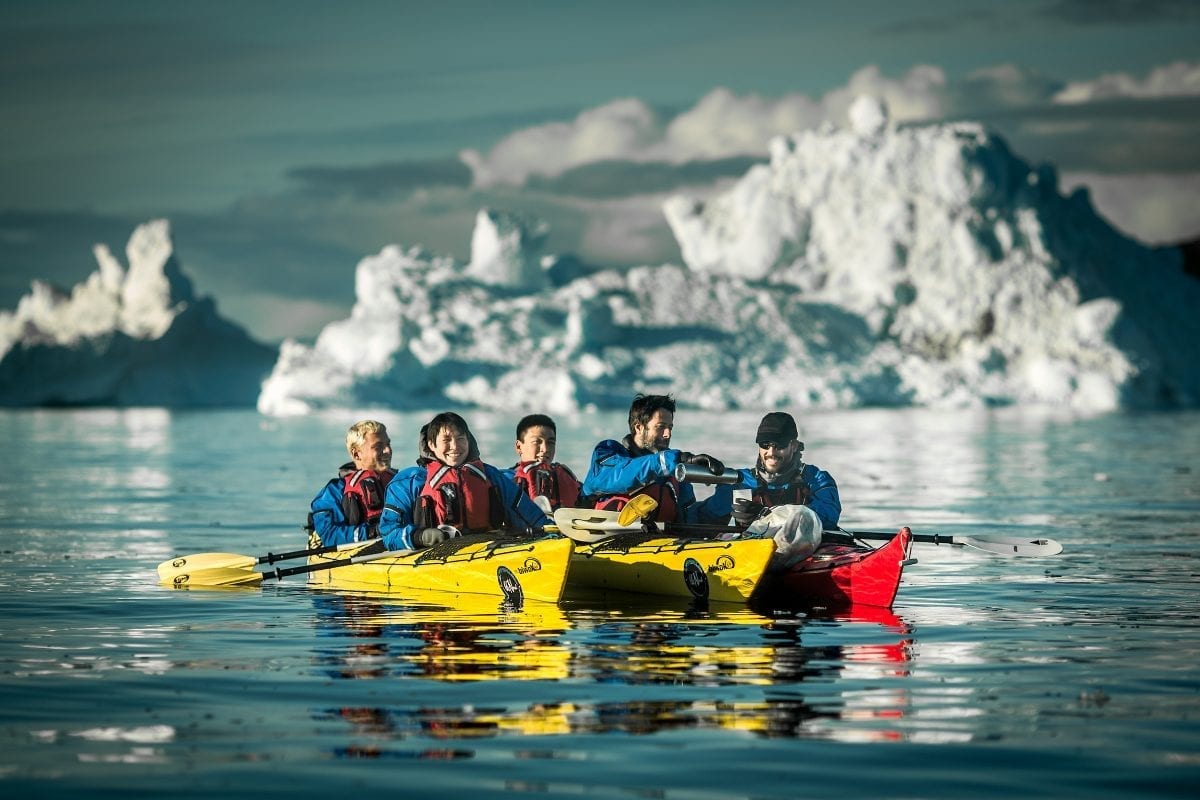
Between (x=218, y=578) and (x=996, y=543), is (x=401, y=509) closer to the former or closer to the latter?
(x=218, y=578)

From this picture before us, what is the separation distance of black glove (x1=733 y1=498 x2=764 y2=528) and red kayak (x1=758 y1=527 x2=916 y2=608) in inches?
19.2

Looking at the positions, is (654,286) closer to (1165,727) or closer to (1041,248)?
(1041,248)

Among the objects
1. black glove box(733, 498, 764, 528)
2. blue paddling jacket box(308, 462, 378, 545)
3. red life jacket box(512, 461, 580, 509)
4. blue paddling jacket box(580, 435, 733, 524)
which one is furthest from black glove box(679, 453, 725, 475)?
blue paddling jacket box(308, 462, 378, 545)

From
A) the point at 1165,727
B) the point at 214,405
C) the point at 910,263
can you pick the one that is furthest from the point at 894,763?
the point at 214,405

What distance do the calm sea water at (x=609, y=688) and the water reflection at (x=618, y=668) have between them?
0.09 ft

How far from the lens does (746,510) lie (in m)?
11.3

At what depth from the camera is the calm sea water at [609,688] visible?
231 inches

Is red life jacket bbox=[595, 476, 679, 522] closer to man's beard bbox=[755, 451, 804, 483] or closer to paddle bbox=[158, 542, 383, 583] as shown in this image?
man's beard bbox=[755, 451, 804, 483]

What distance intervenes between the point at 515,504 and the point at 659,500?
1.05 metres

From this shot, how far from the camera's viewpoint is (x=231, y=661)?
8625 millimetres

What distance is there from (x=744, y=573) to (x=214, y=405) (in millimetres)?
121128

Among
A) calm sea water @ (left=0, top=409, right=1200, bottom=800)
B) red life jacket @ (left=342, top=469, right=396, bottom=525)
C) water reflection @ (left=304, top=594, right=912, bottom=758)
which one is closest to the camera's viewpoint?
calm sea water @ (left=0, top=409, right=1200, bottom=800)

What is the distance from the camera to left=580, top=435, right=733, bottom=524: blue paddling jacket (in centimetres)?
1064

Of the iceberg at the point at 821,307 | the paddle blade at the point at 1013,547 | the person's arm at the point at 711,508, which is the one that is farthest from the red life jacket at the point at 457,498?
the iceberg at the point at 821,307
